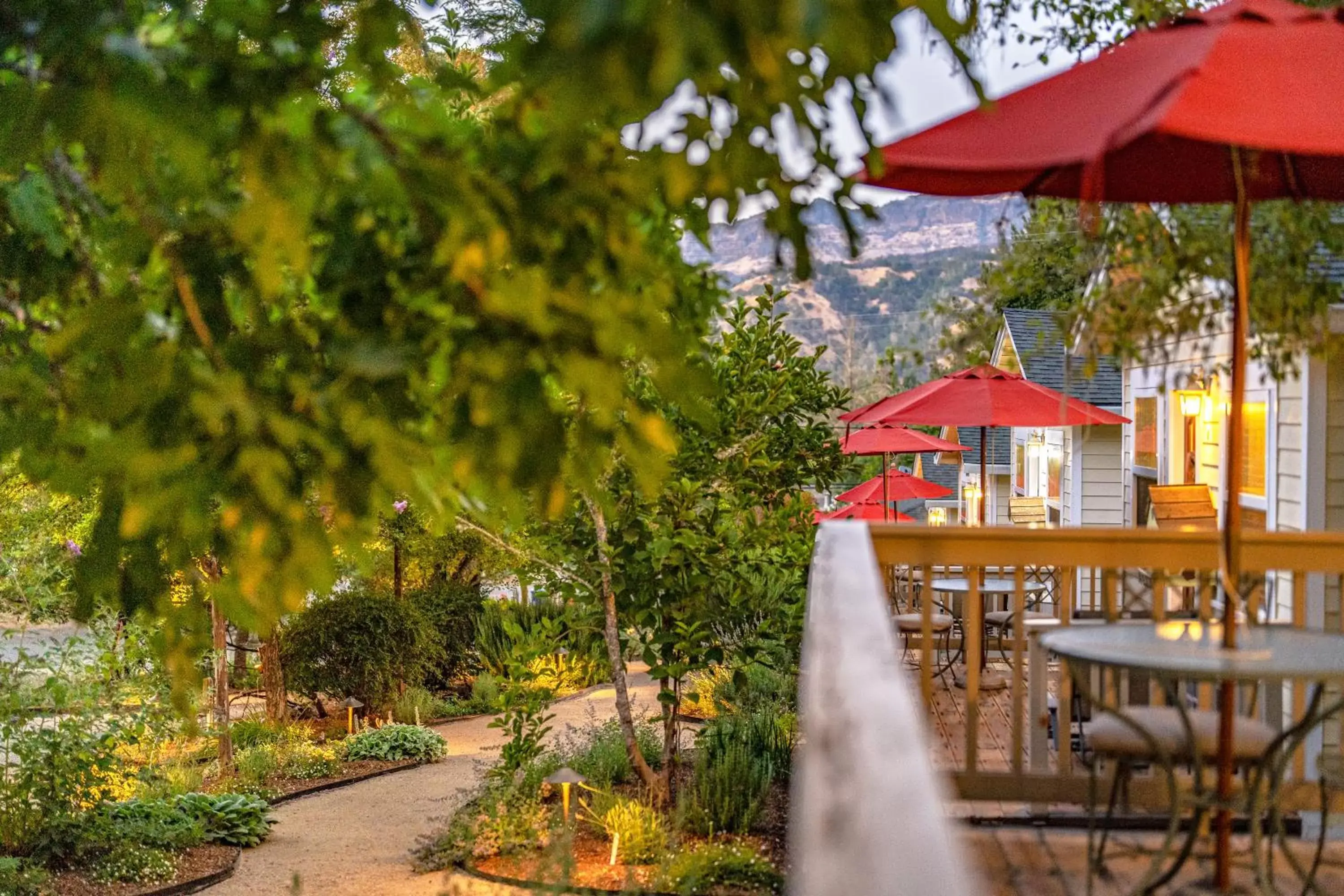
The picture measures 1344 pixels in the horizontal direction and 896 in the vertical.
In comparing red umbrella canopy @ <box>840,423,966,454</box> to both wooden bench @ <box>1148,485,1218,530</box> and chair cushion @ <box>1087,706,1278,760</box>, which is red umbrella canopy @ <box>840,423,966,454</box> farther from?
chair cushion @ <box>1087,706,1278,760</box>

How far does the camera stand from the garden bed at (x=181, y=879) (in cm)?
961

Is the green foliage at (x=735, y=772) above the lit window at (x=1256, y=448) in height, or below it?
below

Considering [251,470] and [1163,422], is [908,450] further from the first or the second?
[251,470]

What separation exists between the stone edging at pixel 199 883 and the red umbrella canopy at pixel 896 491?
8.66 m

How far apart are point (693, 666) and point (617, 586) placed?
0.90 meters

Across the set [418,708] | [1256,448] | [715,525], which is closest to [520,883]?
[715,525]

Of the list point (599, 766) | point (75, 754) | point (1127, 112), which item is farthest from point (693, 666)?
point (1127, 112)

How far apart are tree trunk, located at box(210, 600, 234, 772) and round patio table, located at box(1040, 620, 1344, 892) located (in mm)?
12706

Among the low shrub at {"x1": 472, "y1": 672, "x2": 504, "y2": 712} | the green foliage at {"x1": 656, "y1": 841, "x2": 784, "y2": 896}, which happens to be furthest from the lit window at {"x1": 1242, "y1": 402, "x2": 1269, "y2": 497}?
the low shrub at {"x1": 472, "y1": 672, "x2": 504, "y2": 712}

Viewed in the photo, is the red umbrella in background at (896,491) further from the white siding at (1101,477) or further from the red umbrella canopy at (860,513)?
the white siding at (1101,477)

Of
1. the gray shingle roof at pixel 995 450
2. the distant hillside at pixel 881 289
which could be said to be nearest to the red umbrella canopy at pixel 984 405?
the gray shingle roof at pixel 995 450

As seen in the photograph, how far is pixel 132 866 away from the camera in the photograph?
10.1 m

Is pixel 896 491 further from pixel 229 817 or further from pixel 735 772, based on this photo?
pixel 229 817

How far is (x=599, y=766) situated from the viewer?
10.9 metres
